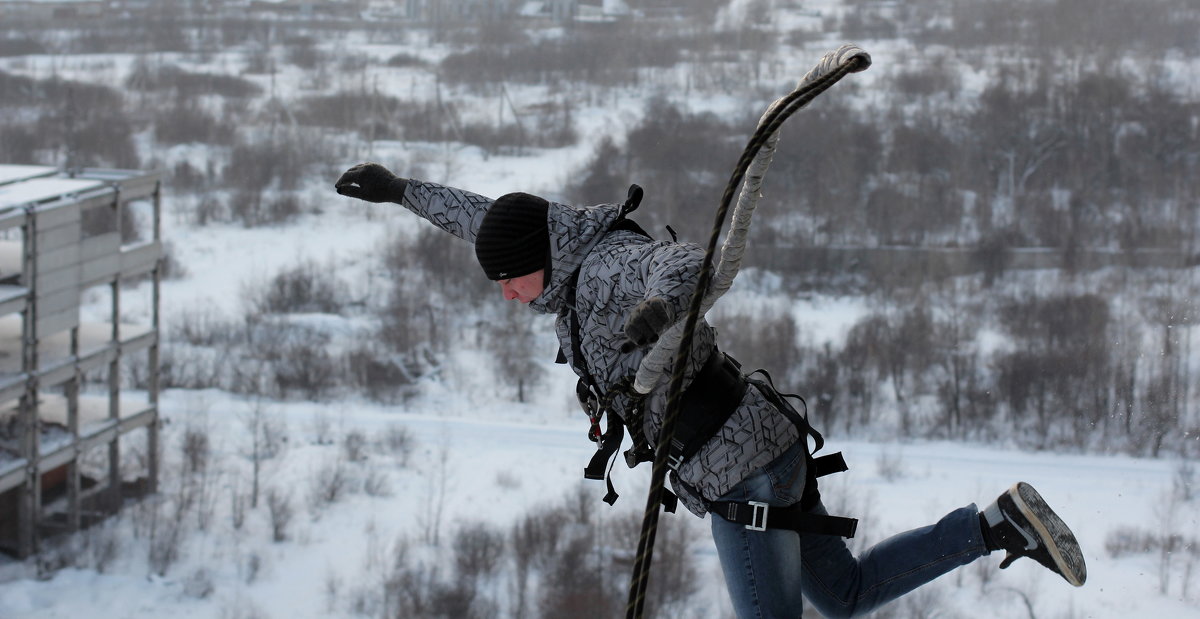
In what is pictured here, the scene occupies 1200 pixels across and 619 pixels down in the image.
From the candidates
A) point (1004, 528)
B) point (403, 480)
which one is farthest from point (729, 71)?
point (1004, 528)

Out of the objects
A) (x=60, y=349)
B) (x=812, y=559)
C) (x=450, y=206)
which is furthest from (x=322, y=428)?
(x=812, y=559)

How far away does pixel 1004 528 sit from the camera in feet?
7.14

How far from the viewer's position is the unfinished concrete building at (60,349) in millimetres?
9969

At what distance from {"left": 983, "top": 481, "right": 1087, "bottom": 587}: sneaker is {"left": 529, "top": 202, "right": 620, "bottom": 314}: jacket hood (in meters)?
0.84

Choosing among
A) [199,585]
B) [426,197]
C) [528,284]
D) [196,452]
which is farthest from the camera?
[196,452]

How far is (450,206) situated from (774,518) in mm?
823

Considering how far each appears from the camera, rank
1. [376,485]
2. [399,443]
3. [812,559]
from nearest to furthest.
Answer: [812,559]
[376,485]
[399,443]

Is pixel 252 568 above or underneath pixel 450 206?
underneath

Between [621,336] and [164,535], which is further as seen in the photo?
[164,535]

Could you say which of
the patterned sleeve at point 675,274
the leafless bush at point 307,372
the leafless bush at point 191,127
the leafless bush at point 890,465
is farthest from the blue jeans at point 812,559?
the leafless bush at point 191,127

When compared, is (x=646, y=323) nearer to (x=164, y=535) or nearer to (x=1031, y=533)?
(x=1031, y=533)

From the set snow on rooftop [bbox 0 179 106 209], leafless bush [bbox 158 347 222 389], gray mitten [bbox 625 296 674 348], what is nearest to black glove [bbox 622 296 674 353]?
gray mitten [bbox 625 296 674 348]

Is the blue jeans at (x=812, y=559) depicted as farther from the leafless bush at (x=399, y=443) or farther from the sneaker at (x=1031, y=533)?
the leafless bush at (x=399, y=443)

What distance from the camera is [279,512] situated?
11.8 m
